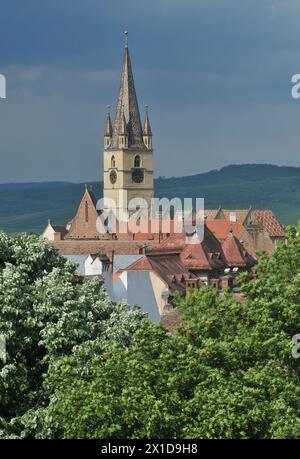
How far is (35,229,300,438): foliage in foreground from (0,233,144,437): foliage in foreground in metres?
0.57

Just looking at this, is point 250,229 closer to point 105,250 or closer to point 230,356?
point 105,250

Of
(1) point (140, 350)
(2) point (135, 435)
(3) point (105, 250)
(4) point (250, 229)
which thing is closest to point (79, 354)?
(1) point (140, 350)

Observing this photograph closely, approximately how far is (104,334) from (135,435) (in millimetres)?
4948

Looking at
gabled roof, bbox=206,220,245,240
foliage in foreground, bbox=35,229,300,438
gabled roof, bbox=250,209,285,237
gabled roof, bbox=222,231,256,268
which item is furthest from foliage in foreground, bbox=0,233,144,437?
gabled roof, bbox=250,209,285,237

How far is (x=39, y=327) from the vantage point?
111 feet

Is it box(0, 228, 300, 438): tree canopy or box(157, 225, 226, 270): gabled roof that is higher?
box(157, 225, 226, 270): gabled roof

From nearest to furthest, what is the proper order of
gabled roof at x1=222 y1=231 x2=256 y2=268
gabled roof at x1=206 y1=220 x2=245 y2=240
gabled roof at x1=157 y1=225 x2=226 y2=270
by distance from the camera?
gabled roof at x1=157 y1=225 x2=226 y2=270 < gabled roof at x1=222 y1=231 x2=256 y2=268 < gabled roof at x1=206 y1=220 x2=245 y2=240

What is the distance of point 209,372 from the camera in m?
32.6

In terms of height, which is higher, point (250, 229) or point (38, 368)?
point (250, 229)

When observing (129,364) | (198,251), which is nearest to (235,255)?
(198,251)

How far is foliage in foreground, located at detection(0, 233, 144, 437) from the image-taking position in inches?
1302

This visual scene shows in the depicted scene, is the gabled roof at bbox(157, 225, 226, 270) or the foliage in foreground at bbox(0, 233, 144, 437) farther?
the gabled roof at bbox(157, 225, 226, 270)

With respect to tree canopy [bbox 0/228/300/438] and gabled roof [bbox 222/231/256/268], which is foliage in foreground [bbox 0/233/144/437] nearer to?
tree canopy [bbox 0/228/300/438]
